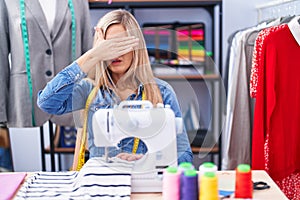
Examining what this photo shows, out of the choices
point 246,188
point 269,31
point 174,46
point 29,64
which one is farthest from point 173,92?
point 29,64

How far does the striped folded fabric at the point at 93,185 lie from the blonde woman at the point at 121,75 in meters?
0.04

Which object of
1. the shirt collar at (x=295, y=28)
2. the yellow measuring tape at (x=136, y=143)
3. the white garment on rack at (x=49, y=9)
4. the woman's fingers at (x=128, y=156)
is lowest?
the woman's fingers at (x=128, y=156)

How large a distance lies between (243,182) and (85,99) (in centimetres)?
54

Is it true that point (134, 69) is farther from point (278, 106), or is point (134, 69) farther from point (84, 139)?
point (278, 106)

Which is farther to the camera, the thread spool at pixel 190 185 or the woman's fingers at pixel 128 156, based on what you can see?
the woman's fingers at pixel 128 156

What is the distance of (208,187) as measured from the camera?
3.44ft

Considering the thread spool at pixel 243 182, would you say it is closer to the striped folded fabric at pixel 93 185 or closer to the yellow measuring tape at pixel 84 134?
the striped folded fabric at pixel 93 185

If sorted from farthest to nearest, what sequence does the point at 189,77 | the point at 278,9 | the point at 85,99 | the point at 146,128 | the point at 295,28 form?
the point at 278,9 → the point at 295,28 → the point at 189,77 → the point at 85,99 → the point at 146,128

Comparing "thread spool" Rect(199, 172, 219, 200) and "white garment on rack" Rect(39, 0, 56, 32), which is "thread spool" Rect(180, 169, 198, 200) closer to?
"thread spool" Rect(199, 172, 219, 200)

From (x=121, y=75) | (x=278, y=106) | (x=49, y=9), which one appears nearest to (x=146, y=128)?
(x=121, y=75)

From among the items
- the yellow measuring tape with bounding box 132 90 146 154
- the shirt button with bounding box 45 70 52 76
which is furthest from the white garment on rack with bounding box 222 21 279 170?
the yellow measuring tape with bounding box 132 90 146 154

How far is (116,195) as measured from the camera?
1.26m

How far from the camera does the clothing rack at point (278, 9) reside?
2.28 meters

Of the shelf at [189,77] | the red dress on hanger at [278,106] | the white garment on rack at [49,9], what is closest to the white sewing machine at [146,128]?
the shelf at [189,77]
